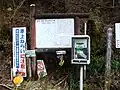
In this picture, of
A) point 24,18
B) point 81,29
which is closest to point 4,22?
point 24,18

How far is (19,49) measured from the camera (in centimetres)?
754

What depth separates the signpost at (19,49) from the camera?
7496mm

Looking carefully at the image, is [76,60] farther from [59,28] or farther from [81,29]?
[81,29]

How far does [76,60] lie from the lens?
21.8 feet

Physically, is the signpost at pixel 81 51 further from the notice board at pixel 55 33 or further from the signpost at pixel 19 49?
the signpost at pixel 19 49

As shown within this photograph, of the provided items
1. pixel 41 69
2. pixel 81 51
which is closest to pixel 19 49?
pixel 41 69

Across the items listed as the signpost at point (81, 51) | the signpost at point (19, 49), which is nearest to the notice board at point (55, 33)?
the signpost at point (19, 49)

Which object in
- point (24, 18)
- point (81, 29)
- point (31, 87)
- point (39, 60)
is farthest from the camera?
point (24, 18)

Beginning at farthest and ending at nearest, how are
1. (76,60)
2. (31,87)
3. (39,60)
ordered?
(39,60) < (31,87) < (76,60)

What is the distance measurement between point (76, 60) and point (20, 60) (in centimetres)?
143

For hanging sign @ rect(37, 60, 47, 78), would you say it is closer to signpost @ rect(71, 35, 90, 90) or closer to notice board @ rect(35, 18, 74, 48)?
notice board @ rect(35, 18, 74, 48)

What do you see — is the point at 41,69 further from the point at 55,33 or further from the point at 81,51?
the point at 81,51

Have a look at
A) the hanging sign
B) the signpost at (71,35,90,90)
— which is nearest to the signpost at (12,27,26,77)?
the hanging sign

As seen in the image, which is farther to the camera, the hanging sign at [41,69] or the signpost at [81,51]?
the hanging sign at [41,69]
